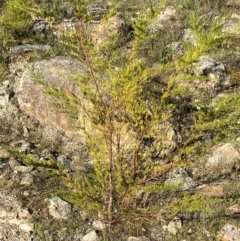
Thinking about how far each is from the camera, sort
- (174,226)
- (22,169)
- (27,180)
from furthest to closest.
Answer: (22,169) → (27,180) → (174,226)

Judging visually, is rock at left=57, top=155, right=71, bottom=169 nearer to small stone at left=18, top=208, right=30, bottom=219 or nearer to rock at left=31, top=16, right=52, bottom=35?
small stone at left=18, top=208, right=30, bottom=219

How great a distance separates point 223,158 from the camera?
15.2 ft

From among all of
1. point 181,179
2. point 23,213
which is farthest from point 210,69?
point 23,213

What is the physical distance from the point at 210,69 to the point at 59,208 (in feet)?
9.40

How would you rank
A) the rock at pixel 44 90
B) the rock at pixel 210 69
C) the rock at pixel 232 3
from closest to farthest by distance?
1. the rock at pixel 44 90
2. the rock at pixel 210 69
3. the rock at pixel 232 3

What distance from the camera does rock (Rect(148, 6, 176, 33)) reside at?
7312mm

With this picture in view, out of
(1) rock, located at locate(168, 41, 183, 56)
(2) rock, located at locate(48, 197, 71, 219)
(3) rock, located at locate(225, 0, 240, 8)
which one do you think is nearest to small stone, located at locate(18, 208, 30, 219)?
(2) rock, located at locate(48, 197, 71, 219)

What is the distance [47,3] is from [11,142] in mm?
4042

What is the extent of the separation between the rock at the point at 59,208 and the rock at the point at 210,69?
2642 mm

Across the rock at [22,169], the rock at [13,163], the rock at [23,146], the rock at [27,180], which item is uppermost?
the rock at [23,146]

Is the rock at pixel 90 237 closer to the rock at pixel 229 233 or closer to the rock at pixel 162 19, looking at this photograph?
the rock at pixel 229 233

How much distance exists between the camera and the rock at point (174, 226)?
3.96 meters

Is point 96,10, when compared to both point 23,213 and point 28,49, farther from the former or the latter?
point 23,213

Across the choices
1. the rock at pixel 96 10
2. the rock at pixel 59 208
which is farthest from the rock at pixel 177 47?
the rock at pixel 59 208
